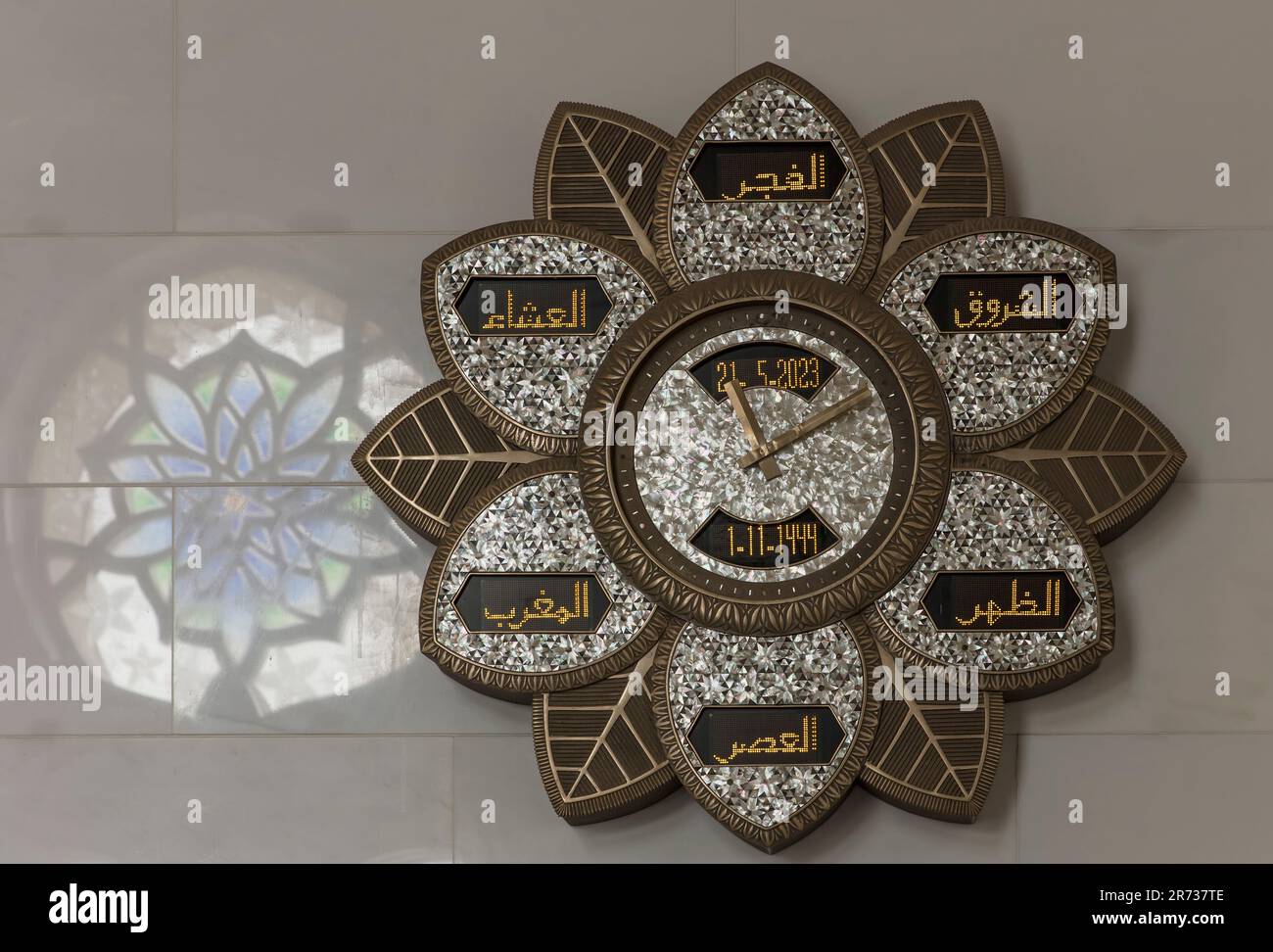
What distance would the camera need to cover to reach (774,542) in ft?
5.12

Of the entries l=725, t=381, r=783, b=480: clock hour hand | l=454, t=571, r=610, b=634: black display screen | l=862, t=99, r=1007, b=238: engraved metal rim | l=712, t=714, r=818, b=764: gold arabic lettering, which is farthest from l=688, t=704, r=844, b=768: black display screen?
l=862, t=99, r=1007, b=238: engraved metal rim

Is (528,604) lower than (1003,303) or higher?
lower

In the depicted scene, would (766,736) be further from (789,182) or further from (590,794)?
(789,182)

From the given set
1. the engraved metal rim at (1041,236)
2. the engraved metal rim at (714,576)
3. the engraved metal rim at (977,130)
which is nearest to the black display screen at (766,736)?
the engraved metal rim at (714,576)

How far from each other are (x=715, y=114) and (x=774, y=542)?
672 mm

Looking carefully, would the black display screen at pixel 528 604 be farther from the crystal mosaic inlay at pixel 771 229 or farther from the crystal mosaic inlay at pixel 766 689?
the crystal mosaic inlay at pixel 771 229

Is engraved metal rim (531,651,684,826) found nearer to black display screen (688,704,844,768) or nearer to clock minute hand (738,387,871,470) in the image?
black display screen (688,704,844,768)

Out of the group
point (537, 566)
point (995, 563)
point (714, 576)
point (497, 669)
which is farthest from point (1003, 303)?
point (497, 669)

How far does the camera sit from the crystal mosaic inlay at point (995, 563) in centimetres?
153

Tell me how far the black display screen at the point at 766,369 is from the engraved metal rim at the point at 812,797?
1.21 feet

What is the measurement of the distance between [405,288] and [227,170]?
0.36 metres

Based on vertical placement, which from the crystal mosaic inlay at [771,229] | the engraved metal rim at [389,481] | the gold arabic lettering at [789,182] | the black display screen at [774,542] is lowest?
the black display screen at [774,542]
